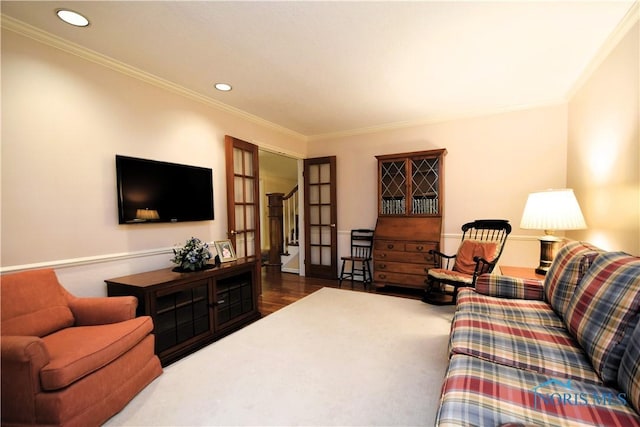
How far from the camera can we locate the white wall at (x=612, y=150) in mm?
1947

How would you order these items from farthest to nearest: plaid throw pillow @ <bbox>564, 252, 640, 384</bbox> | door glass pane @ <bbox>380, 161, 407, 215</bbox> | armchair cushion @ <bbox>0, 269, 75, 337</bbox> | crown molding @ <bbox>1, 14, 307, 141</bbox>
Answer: door glass pane @ <bbox>380, 161, 407, 215</bbox> < crown molding @ <bbox>1, 14, 307, 141</bbox> < armchair cushion @ <bbox>0, 269, 75, 337</bbox> < plaid throw pillow @ <bbox>564, 252, 640, 384</bbox>

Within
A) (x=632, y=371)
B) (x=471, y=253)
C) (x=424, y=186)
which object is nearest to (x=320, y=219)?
(x=424, y=186)

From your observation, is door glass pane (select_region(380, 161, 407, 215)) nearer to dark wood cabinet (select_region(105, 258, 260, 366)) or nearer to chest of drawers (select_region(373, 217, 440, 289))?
chest of drawers (select_region(373, 217, 440, 289))

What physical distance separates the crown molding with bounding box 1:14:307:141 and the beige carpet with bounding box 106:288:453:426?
2.60 m

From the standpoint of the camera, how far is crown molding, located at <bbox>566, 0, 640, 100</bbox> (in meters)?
1.91

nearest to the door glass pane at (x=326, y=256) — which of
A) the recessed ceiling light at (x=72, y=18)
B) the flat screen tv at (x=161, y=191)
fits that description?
the flat screen tv at (x=161, y=191)

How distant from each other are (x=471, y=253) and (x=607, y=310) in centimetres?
226

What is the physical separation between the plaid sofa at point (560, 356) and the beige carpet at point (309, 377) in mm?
597

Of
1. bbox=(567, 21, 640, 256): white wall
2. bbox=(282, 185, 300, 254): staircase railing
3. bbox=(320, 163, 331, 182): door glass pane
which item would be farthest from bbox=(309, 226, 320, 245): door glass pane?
bbox=(567, 21, 640, 256): white wall

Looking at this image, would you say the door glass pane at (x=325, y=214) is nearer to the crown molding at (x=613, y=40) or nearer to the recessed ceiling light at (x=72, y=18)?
the crown molding at (x=613, y=40)

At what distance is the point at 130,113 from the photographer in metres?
2.62

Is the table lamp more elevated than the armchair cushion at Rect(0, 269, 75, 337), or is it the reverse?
the table lamp

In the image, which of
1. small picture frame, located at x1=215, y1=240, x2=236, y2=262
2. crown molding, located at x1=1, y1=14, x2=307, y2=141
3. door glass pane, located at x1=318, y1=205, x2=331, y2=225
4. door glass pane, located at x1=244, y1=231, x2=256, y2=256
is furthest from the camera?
door glass pane, located at x1=318, y1=205, x2=331, y2=225

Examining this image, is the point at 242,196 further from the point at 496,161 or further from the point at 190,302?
the point at 496,161
